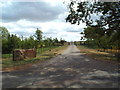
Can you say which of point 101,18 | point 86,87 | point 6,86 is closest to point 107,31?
point 101,18

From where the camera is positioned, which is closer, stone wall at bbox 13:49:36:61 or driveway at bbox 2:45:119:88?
driveway at bbox 2:45:119:88

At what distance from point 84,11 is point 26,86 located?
13836mm

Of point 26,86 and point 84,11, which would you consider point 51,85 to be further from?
point 84,11

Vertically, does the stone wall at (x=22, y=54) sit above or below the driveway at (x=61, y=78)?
above

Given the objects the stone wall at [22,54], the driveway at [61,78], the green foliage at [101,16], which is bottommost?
the driveway at [61,78]

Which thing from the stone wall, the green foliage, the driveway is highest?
the green foliage

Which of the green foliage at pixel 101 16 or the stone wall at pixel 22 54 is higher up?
the green foliage at pixel 101 16

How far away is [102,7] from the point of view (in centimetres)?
1820

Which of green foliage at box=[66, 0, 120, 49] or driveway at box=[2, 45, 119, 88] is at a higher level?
green foliage at box=[66, 0, 120, 49]

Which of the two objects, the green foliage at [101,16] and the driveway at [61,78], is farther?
the green foliage at [101,16]

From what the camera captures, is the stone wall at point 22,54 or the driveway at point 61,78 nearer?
the driveway at point 61,78

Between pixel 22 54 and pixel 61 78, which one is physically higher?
pixel 22 54

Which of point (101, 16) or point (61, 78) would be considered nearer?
point (61, 78)

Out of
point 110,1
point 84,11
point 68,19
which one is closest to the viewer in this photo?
point 110,1
